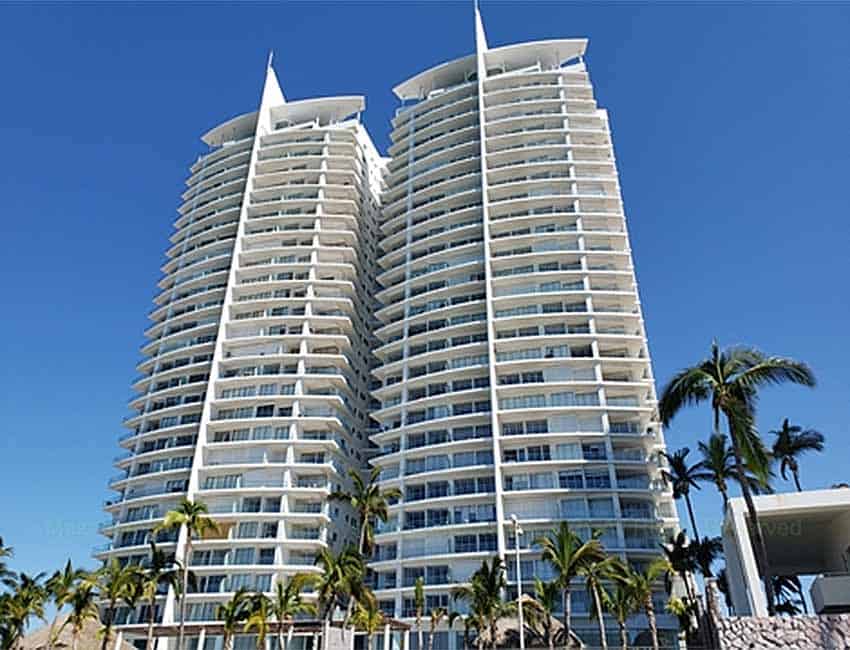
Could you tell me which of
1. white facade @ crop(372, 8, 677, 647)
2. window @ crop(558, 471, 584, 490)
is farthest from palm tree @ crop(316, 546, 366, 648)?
window @ crop(558, 471, 584, 490)

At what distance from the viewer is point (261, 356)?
72250mm

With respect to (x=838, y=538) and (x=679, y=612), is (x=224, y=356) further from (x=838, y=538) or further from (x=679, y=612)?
(x=838, y=538)

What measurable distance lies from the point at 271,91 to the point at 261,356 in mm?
46253

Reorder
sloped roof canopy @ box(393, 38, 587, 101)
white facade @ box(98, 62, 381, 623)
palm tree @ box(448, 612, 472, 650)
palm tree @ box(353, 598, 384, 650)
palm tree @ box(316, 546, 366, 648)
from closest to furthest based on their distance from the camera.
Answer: palm tree @ box(316, 546, 366, 648)
palm tree @ box(353, 598, 384, 650)
palm tree @ box(448, 612, 472, 650)
white facade @ box(98, 62, 381, 623)
sloped roof canopy @ box(393, 38, 587, 101)

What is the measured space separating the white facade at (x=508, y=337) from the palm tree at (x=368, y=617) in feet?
37.8

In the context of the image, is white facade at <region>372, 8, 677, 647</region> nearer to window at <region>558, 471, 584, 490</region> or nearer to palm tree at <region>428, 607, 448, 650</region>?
window at <region>558, 471, 584, 490</region>

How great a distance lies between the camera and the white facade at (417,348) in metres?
58.2

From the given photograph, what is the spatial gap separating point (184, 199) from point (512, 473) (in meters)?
64.8

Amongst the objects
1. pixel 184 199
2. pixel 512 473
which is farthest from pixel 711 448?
pixel 184 199

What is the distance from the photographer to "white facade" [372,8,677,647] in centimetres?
5669

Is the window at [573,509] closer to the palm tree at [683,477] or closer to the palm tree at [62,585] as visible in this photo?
the palm tree at [683,477]

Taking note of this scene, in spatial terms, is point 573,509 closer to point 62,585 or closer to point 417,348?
point 417,348

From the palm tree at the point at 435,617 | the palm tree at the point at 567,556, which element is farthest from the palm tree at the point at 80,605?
the palm tree at the point at 567,556

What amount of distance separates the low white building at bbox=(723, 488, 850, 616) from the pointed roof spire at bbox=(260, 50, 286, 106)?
278 feet
